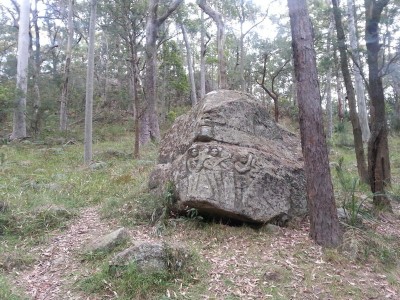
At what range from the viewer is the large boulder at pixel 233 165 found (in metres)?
5.79

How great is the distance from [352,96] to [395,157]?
22.4ft

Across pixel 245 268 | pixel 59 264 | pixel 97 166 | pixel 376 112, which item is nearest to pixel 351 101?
pixel 376 112

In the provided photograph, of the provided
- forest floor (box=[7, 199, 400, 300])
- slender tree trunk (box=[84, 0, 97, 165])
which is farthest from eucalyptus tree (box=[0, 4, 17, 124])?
forest floor (box=[7, 199, 400, 300])

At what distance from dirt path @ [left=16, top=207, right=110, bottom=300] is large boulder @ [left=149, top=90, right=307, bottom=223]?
54.4 inches

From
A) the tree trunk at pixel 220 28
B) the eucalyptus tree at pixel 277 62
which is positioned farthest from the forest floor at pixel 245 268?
the eucalyptus tree at pixel 277 62

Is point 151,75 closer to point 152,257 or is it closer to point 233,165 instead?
point 233,165

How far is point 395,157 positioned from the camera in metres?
14.6

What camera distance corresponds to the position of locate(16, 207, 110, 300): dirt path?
424 cm

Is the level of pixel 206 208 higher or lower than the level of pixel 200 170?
lower

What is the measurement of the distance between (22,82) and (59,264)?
12760mm

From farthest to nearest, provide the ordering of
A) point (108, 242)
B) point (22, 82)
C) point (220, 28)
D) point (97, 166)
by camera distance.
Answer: point (22, 82), point (220, 28), point (97, 166), point (108, 242)

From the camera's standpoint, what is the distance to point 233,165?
604cm

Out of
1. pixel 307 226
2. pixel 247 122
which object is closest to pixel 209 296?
pixel 307 226

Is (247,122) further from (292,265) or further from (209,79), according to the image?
(209,79)
